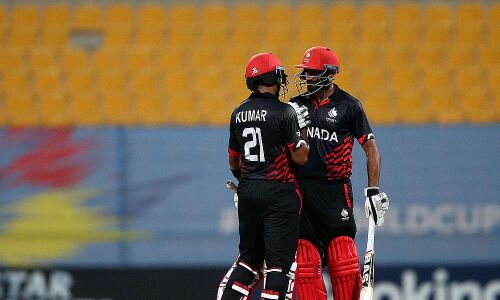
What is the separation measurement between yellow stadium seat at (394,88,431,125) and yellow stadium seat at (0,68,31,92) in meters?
4.17

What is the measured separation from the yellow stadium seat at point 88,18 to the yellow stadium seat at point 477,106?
14.3ft

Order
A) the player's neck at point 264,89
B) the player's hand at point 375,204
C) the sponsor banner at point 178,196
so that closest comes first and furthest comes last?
the player's neck at point 264,89
the player's hand at point 375,204
the sponsor banner at point 178,196

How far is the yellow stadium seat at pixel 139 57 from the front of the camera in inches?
414

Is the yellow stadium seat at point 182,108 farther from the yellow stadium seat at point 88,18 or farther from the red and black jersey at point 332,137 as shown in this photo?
the red and black jersey at point 332,137

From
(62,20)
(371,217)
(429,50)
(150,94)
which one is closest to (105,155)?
(150,94)

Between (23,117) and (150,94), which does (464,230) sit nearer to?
(150,94)

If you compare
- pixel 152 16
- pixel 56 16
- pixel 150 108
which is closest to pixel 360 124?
pixel 150 108

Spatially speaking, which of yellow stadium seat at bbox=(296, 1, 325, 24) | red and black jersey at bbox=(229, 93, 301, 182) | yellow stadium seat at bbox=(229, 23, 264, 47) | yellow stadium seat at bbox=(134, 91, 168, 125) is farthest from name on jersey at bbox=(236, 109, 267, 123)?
yellow stadium seat at bbox=(296, 1, 325, 24)

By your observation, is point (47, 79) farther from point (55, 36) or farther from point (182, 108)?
point (182, 108)

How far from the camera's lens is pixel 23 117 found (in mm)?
10234

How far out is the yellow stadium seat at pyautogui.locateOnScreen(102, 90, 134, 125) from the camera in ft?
33.0

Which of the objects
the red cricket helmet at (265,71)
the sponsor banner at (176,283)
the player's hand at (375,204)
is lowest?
the sponsor banner at (176,283)

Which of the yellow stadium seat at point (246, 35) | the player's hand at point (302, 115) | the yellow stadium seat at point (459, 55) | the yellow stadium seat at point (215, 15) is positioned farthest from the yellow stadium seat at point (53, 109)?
the player's hand at point (302, 115)

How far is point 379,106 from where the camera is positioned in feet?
33.3
